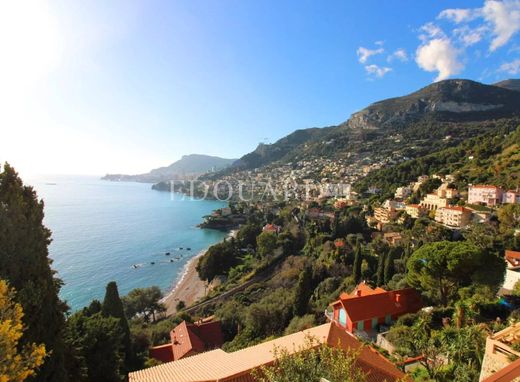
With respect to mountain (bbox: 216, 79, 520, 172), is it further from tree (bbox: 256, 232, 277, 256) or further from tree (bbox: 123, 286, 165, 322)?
tree (bbox: 123, 286, 165, 322)

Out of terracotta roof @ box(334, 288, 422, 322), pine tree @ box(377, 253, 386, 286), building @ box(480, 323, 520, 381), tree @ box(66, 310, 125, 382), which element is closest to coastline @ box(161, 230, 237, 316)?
pine tree @ box(377, 253, 386, 286)

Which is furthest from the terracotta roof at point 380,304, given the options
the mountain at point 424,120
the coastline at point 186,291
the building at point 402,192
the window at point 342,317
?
the mountain at point 424,120

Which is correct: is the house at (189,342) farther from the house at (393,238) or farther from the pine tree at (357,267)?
the house at (393,238)

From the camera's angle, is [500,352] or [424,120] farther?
[424,120]

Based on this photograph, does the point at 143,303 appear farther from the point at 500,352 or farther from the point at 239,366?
the point at 500,352

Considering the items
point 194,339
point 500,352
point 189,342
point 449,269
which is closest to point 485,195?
point 449,269

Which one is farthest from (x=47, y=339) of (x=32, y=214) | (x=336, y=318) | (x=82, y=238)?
(x=82, y=238)

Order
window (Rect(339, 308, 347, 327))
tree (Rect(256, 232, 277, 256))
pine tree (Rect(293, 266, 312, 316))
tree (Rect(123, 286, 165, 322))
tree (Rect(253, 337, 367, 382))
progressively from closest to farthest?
1. tree (Rect(253, 337, 367, 382))
2. window (Rect(339, 308, 347, 327))
3. pine tree (Rect(293, 266, 312, 316))
4. tree (Rect(123, 286, 165, 322))
5. tree (Rect(256, 232, 277, 256))
